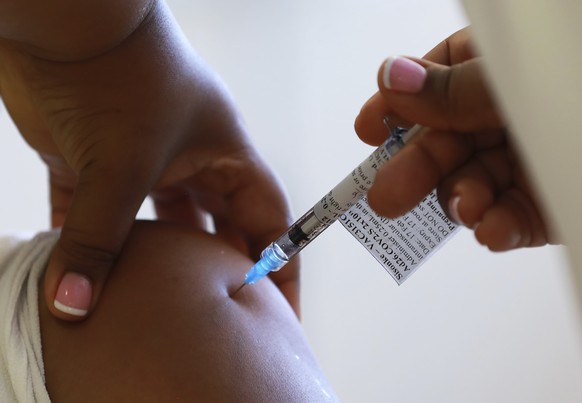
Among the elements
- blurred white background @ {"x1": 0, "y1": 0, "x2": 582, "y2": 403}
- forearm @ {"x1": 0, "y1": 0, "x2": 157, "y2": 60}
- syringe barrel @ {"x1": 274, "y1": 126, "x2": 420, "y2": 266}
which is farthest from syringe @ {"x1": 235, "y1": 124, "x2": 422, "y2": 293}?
blurred white background @ {"x1": 0, "y1": 0, "x2": 582, "y2": 403}

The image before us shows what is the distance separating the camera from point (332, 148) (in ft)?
3.48

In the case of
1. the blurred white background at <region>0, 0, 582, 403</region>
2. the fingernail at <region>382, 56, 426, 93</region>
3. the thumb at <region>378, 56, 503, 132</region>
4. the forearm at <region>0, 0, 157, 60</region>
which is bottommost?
the blurred white background at <region>0, 0, 582, 403</region>

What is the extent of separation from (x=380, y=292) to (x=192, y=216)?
0.32 m

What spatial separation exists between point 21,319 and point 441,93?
0.43 metres

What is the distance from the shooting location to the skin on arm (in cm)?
57

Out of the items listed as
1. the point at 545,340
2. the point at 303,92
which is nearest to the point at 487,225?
the point at 545,340

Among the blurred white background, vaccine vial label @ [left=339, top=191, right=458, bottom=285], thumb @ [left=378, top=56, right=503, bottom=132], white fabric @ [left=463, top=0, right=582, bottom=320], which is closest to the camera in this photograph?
white fabric @ [left=463, top=0, right=582, bottom=320]

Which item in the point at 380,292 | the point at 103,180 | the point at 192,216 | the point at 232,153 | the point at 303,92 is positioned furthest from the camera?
the point at 303,92

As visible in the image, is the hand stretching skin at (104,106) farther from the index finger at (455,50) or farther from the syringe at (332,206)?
the index finger at (455,50)

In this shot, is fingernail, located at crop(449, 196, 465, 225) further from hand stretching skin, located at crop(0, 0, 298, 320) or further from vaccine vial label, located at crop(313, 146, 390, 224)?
hand stretching skin, located at crop(0, 0, 298, 320)

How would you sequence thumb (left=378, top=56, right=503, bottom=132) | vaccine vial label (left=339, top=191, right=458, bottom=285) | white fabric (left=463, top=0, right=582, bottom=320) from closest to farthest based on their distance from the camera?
white fabric (left=463, top=0, right=582, bottom=320) < thumb (left=378, top=56, right=503, bottom=132) < vaccine vial label (left=339, top=191, right=458, bottom=285)

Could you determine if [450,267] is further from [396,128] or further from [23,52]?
[23,52]

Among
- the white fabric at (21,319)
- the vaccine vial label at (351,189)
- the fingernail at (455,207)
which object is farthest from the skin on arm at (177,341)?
the fingernail at (455,207)

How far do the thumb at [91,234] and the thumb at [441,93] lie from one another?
292 millimetres
